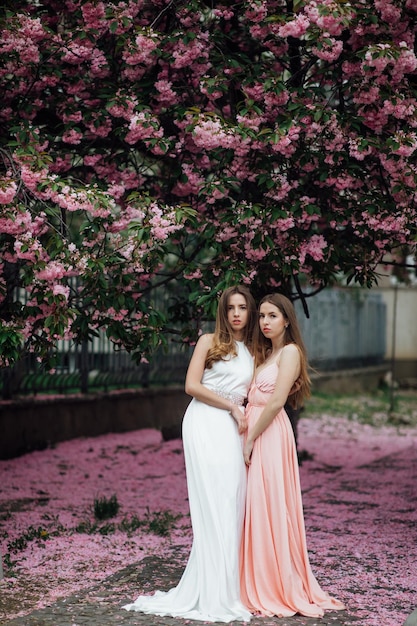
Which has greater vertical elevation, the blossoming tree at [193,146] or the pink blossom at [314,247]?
the blossoming tree at [193,146]

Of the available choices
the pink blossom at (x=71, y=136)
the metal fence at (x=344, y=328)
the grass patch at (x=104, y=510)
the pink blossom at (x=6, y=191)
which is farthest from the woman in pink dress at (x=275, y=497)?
the metal fence at (x=344, y=328)

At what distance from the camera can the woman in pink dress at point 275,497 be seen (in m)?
5.80

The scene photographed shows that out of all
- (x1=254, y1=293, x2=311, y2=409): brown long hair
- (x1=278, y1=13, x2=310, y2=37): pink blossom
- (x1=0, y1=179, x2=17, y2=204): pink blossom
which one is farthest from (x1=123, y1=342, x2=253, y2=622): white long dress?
(x1=278, y1=13, x2=310, y2=37): pink blossom

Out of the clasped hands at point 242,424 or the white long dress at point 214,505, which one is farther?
the clasped hands at point 242,424

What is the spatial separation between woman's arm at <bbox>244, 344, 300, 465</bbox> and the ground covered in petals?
1.26 meters

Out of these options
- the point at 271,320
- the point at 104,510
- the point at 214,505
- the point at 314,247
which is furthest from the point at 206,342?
the point at 104,510

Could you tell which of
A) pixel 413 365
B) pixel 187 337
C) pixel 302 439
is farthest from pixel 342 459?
pixel 413 365

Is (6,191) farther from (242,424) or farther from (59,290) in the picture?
(242,424)

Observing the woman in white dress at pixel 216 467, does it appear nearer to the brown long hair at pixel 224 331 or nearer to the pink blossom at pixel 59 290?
the brown long hair at pixel 224 331

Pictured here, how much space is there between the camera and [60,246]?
648 cm

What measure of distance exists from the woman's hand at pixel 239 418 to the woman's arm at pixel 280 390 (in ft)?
0.19

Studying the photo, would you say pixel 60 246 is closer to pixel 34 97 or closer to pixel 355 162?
pixel 34 97

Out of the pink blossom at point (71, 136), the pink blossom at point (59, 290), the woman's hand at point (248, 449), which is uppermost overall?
the pink blossom at point (71, 136)

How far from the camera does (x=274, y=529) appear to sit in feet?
19.2
